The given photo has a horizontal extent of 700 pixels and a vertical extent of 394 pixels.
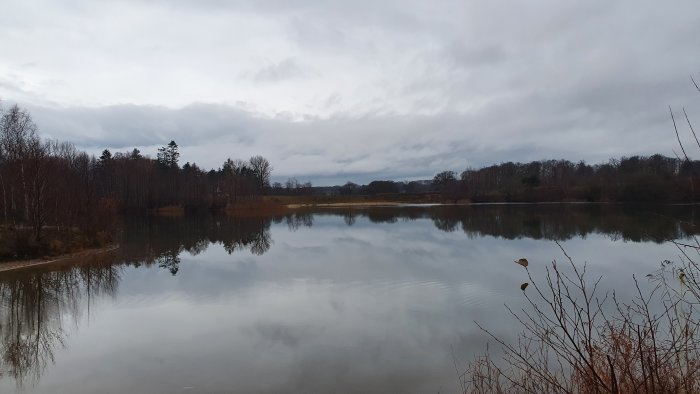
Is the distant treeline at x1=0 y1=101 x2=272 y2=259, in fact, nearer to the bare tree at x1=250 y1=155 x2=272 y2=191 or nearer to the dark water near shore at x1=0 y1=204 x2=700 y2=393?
the dark water near shore at x1=0 y1=204 x2=700 y2=393

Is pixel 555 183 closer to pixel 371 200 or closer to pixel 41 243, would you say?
pixel 371 200

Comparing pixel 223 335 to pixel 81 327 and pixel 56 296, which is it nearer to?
pixel 81 327

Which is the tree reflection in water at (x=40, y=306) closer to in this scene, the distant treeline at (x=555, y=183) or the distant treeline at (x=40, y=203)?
the distant treeline at (x=40, y=203)

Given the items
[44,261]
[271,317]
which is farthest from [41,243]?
[271,317]

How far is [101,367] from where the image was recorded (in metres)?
7.16

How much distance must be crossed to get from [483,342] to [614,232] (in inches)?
821

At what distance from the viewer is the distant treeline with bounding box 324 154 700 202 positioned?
5872 cm

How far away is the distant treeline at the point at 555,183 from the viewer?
193ft

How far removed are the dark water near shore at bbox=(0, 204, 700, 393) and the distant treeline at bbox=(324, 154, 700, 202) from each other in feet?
137

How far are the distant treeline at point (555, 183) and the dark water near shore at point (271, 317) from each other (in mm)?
41858

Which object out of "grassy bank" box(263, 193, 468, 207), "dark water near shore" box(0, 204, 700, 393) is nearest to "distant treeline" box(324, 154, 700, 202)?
"grassy bank" box(263, 193, 468, 207)

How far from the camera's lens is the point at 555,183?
87688 mm

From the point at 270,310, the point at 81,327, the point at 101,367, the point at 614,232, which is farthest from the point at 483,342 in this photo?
the point at 614,232

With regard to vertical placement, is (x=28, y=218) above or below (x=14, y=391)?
above
